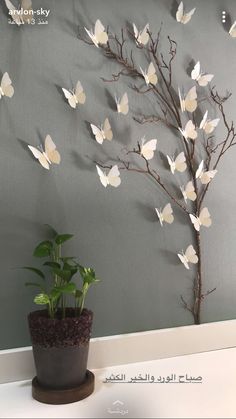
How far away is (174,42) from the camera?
4.77 feet

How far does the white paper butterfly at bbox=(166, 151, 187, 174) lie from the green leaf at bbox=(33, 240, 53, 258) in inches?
19.9

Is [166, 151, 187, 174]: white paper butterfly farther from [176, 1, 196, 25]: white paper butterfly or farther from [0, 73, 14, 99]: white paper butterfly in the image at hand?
[0, 73, 14, 99]: white paper butterfly

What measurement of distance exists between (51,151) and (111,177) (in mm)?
206

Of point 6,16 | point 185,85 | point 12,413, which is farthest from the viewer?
point 185,85

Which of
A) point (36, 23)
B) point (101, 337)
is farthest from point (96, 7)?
point (101, 337)

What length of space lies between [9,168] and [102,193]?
296 mm

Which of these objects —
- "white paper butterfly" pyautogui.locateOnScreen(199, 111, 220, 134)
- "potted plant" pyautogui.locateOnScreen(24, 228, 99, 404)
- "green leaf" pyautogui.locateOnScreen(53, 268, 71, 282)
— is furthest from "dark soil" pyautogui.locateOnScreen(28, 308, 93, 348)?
"white paper butterfly" pyautogui.locateOnScreen(199, 111, 220, 134)

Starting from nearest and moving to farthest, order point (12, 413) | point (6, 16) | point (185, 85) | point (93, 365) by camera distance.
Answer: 1. point (12, 413)
2. point (6, 16)
3. point (93, 365)
4. point (185, 85)

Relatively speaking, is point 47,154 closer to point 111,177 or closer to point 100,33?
point 111,177

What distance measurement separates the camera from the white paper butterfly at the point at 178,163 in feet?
4.77

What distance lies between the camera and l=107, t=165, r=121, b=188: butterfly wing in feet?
4.50

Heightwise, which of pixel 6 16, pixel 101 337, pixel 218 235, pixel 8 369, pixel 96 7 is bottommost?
pixel 8 369

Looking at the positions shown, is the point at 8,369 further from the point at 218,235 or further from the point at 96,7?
the point at 96,7

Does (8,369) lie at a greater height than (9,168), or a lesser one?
lesser
